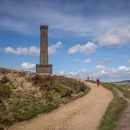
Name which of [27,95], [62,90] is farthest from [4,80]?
[62,90]

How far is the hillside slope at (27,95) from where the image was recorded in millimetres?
22434

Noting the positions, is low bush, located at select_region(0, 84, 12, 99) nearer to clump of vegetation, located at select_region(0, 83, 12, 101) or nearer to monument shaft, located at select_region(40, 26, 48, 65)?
clump of vegetation, located at select_region(0, 83, 12, 101)

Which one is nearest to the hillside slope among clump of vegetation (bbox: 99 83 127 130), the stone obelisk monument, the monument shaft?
clump of vegetation (bbox: 99 83 127 130)

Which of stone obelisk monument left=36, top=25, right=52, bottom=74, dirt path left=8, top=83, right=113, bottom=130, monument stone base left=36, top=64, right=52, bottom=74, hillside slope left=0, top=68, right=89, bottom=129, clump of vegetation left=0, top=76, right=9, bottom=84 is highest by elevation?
stone obelisk monument left=36, top=25, right=52, bottom=74

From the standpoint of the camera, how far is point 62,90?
32375mm

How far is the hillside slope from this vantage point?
2243cm

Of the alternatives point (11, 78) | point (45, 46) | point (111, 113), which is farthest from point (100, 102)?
point (45, 46)

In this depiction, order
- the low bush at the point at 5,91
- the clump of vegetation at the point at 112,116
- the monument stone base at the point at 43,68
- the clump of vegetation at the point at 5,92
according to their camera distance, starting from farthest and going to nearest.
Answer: the monument stone base at the point at 43,68, the low bush at the point at 5,91, the clump of vegetation at the point at 5,92, the clump of vegetation at the point at 112,116

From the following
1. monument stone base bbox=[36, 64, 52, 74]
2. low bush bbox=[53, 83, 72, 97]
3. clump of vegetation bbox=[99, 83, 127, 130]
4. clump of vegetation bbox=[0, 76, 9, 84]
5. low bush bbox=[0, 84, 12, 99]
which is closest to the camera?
clump of vegetation bbox=[99, 83, 127, 130]

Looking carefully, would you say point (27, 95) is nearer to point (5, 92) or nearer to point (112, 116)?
point (5, 92)

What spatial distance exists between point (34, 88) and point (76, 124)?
1051 cm

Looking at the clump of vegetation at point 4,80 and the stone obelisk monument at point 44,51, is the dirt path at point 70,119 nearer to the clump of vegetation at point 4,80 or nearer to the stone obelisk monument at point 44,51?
the clump of vegetation at point 4,80

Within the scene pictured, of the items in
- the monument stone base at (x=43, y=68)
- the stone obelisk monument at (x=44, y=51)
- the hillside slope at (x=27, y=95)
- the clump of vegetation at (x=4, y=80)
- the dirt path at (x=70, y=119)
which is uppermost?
the stone obelisk monument at (x=44, y=51)

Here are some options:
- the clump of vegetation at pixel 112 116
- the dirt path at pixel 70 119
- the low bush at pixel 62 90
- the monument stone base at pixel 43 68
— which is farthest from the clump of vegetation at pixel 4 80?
the monument stone base at pixel 43 68
